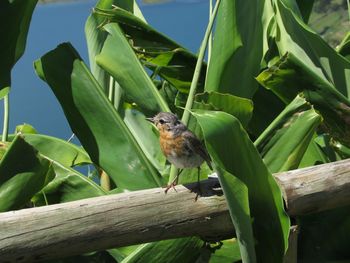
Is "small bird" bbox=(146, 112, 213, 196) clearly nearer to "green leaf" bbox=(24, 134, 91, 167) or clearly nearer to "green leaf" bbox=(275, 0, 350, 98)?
"green leaf" bbox=(275, 0, 350, 98)

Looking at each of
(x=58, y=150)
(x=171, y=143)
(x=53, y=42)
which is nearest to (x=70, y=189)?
(x=58, y=150)

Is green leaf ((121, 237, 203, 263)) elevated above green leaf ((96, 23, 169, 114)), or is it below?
below

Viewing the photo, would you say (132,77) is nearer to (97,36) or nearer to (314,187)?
(97,36)

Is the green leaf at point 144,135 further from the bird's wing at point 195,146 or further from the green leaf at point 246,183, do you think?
the green leaf at point 246,183

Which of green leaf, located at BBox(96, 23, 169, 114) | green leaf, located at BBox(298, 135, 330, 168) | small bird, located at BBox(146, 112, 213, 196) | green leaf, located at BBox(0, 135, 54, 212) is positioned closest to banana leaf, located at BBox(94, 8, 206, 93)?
green leaf, located at BBox(96, 23, 169, 114)

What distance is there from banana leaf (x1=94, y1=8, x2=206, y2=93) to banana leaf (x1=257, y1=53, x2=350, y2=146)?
14.4 inches

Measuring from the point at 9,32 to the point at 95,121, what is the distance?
372 millimetres

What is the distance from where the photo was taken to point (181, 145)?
1619 millimetres

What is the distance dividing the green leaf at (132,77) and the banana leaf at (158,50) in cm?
11

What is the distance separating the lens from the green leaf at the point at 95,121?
1916 millimetres

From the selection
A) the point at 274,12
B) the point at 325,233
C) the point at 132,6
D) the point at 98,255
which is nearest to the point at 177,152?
the point at 98,255

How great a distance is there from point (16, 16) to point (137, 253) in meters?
0.81

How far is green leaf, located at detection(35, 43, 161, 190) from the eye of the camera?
1916mm

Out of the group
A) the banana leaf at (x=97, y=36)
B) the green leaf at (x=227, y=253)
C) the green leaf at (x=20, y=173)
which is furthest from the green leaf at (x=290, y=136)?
the banana leaf at (x=97, y=36)
